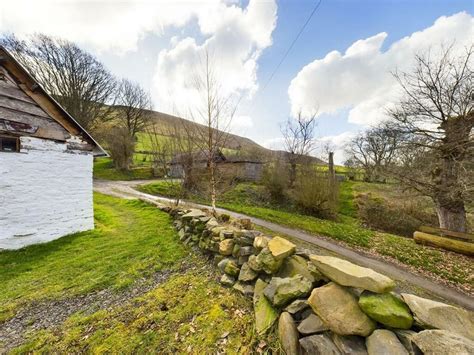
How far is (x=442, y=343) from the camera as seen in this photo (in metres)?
1.45

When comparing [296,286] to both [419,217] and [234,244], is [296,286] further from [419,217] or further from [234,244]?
[419,217]

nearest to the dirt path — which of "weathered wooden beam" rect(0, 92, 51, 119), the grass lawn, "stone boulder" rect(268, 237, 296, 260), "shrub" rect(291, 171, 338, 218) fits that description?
the grass lawn

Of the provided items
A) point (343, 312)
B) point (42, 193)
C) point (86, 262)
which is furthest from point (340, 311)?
point (42, 193)

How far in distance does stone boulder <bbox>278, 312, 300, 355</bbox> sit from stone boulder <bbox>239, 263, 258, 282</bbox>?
1.04m

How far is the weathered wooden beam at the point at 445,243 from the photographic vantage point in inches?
309

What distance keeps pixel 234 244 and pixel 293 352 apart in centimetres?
230

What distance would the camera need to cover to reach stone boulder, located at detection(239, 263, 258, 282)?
3514 mm

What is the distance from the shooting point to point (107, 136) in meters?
26.3

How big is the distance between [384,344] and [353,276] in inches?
21.3

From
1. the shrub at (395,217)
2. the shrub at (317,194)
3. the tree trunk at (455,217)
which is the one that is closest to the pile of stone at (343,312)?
the tree trunk at (455,217)

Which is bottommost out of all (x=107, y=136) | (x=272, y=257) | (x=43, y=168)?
(x=272, y=257)

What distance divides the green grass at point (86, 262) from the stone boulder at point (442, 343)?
4.63m

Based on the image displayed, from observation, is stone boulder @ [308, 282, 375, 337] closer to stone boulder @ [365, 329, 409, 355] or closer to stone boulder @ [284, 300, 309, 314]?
stone boulder @ [365, 329, 409, 355]

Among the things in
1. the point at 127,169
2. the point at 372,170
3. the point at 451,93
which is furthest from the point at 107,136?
the point at 451,93
